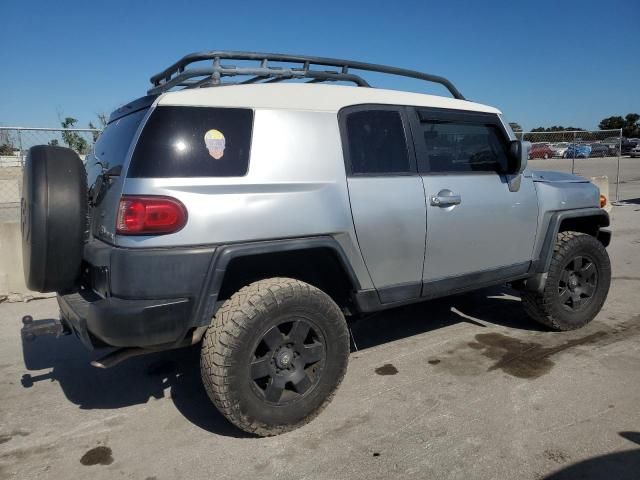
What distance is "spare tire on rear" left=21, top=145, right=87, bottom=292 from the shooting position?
2.62 meters

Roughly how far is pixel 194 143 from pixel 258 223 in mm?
533

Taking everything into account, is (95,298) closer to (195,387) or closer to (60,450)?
(60,450)

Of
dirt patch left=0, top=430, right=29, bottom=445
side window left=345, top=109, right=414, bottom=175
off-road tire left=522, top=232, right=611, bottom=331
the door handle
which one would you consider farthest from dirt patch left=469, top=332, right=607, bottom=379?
dirt patch left=0, top=430, right=29, bottom=445

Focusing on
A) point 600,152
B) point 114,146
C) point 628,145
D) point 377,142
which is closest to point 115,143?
point 114,146

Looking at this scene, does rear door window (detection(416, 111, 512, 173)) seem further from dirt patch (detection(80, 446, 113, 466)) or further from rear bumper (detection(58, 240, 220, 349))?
dirt patch (detection(80, 446, 113, 466))

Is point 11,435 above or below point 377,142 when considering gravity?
below

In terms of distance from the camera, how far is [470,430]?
2.89 metres

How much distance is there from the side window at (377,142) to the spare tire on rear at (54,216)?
158cm

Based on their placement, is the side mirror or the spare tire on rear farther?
the side mirror

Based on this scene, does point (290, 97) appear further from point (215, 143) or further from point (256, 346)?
point (256, 346)

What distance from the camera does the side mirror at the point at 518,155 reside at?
12.4 ft

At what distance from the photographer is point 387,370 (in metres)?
3.75

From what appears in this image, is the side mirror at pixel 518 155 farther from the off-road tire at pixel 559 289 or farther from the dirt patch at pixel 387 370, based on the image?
the dirt patch at pixel 387 370

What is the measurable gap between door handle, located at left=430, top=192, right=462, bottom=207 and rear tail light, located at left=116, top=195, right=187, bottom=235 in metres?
1.69
